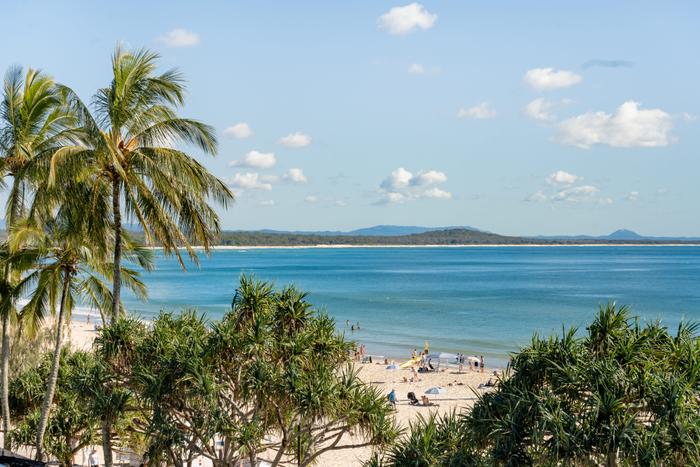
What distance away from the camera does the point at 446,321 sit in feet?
201

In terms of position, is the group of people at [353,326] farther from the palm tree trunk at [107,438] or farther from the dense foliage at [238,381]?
the dense foliage at [238,381]

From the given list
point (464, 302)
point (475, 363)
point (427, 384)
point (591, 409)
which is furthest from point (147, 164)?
point (464, 302)

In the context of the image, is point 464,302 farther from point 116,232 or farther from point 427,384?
point 116,232

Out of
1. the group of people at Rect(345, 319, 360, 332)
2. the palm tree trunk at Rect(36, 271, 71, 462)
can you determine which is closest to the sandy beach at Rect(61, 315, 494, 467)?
the palm tree trunk at Rect(36, 271, 71, 462)

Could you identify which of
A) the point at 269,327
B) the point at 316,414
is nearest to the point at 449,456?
the point at 316,414

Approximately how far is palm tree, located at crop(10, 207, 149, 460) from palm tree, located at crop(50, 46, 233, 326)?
0.62 meters

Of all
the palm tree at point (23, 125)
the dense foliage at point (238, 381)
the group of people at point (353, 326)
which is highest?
the palm tree at point (23, 125)

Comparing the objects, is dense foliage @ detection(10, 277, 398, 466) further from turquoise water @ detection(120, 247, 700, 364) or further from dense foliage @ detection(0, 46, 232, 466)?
turquoise water @ detection(120, 247, 700, 364)

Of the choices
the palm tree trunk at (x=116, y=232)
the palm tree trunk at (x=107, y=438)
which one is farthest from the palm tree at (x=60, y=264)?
the palm tree trunk at (x=107, y=438)

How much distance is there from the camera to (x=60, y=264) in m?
13.9

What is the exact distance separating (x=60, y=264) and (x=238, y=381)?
529 centimetres

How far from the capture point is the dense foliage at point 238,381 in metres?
10.4

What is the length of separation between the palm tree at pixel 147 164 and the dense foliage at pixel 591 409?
5.97 metres

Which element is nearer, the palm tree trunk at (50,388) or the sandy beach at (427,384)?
the palm tree trunk at (50,388)
